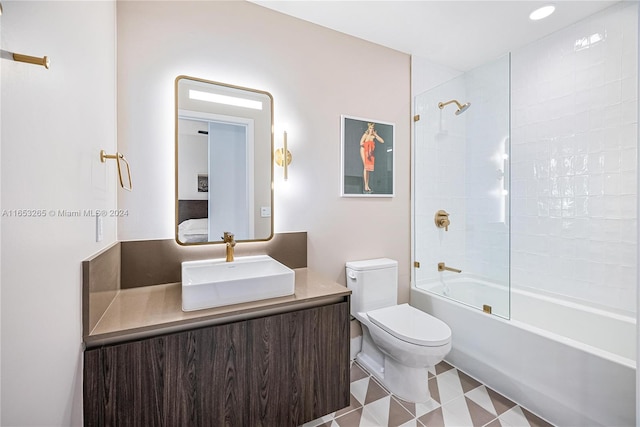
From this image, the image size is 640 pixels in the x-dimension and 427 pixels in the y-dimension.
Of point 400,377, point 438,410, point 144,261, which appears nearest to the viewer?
point 144,261

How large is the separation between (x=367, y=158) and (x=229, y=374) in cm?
170

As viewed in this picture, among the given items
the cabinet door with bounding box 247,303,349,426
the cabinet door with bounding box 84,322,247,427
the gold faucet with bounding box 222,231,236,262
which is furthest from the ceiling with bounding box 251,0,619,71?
the cabinet door with bounding box 84,322,247,427

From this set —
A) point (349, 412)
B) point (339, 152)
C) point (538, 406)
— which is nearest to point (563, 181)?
point (538, 406)

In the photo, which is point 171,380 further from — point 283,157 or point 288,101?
point 288,101

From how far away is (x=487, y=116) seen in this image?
7.31 feet

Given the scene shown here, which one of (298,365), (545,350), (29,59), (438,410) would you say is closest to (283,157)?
(298,365)

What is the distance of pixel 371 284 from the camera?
2111 millimetres

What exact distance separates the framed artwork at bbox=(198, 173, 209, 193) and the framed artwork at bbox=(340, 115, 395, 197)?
0.94m

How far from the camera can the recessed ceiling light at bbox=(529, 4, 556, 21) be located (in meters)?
1.90

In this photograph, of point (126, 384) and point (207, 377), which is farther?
point (207, 377)

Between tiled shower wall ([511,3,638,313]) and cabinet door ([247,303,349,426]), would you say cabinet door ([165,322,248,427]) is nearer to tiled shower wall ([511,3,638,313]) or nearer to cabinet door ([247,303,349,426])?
cabinet door ([247,303,349,426])

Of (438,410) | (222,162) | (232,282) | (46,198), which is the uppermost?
(222,162)

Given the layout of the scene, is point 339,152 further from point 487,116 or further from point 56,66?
point 56,66

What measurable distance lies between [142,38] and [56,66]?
95 centimetres
